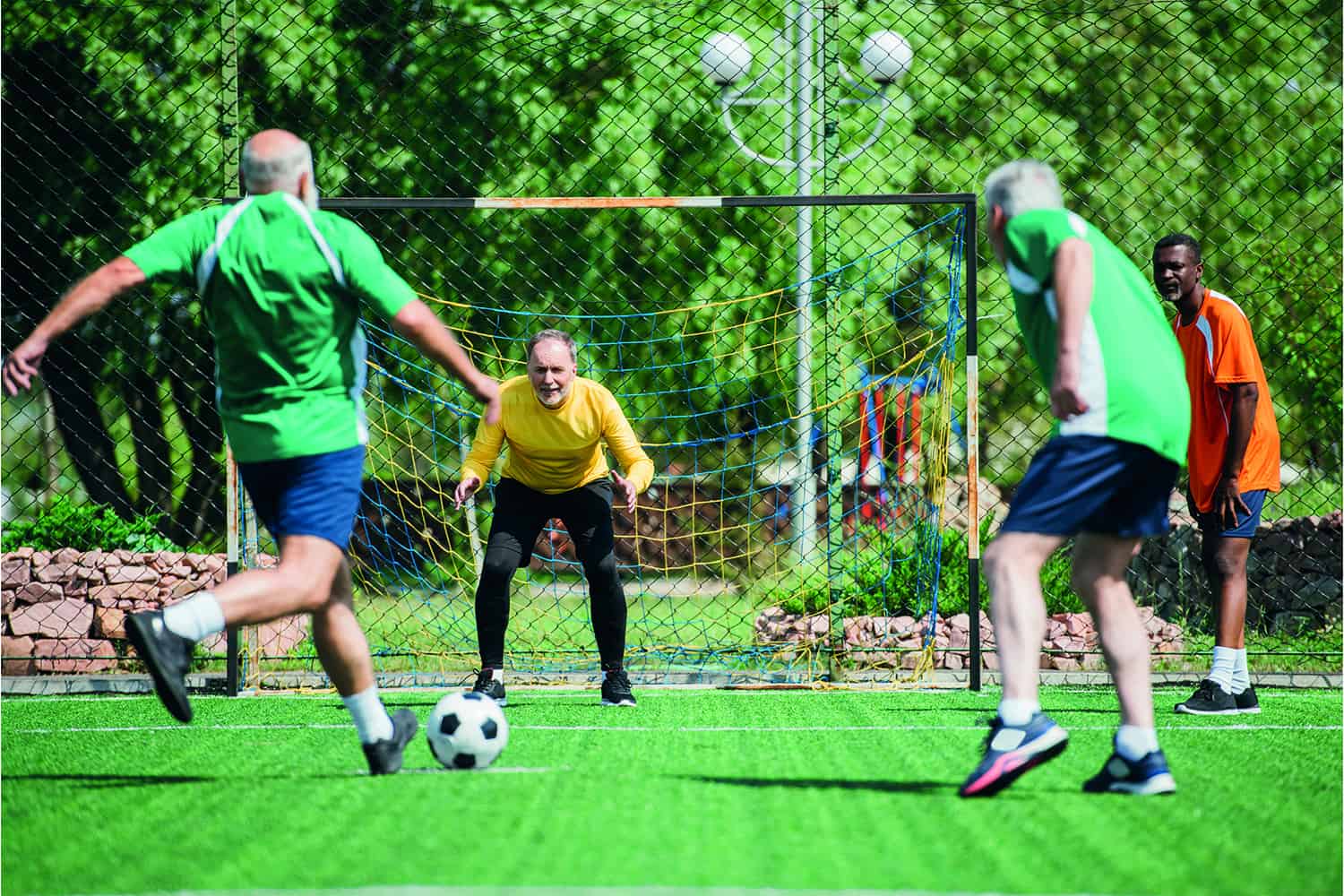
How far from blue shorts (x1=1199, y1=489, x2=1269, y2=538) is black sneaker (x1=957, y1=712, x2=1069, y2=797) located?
2.56 metres

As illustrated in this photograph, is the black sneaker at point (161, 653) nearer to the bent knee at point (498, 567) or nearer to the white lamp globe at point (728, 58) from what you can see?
the bent knee at point (498, 567)

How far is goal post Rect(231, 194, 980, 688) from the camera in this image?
Answer: 7.52 m

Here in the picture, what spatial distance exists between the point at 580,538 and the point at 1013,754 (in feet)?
10.1

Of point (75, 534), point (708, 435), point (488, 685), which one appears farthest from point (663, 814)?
point (708, 435)

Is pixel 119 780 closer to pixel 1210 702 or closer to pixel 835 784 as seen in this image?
pixel 835 784

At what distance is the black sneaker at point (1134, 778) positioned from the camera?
376 centimetres

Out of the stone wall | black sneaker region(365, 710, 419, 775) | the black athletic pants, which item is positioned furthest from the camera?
the stone wall

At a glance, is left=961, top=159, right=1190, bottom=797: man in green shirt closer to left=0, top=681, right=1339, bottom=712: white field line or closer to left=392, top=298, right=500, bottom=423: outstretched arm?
left=392, top=298, right=500, bottom=423: outstretched arm

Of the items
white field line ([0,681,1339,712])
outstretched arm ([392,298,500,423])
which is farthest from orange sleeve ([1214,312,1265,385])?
outstretched arm ([392,298,500,423])

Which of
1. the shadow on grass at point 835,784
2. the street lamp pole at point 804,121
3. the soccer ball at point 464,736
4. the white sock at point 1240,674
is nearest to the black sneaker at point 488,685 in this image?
the soccer ball at point 464,736

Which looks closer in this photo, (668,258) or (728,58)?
(728,58)

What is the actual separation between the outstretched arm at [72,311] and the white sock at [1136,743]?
2951 mm

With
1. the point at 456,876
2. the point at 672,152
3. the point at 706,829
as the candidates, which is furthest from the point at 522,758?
the point at 672,152

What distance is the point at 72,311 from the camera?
149 inches
